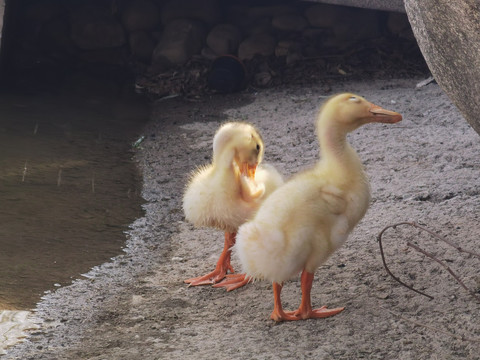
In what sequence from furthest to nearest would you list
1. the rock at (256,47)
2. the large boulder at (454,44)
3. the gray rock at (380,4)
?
1. the rock at (256,47)
2. the gray rock at (380,4)
3. the large boulder at (454,44)

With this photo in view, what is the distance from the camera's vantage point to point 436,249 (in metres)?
4.29

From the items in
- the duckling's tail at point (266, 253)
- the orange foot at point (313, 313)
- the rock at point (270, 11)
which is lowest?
the rock at point (270, 11)

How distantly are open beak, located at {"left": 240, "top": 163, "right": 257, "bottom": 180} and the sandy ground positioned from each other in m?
0.65

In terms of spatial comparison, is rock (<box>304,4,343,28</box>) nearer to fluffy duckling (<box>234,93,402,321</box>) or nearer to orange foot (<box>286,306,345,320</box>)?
fluffy duckling (<box>234,93,402,321</box>)

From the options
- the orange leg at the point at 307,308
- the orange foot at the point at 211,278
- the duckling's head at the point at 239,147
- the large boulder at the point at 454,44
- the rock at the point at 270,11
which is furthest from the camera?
the rock at the point at 270,11

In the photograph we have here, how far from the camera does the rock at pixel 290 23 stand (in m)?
10.6

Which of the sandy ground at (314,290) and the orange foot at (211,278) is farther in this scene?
the orange foot at (211,278)

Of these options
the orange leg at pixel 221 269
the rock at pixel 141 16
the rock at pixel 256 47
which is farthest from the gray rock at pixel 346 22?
the orange leg at pixel 221 269

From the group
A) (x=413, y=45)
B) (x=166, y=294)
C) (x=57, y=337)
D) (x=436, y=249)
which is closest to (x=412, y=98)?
(x=413, y=45)

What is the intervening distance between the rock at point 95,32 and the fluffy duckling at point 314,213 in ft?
25.8

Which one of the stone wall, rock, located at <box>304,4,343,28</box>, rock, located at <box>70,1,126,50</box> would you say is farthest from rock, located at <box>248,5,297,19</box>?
rock, located at <box>70,1,126,50</box>

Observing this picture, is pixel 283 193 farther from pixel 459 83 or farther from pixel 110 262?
pixel 110 262

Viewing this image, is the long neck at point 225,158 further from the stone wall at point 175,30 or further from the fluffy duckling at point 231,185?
the stone wall at point 175,30

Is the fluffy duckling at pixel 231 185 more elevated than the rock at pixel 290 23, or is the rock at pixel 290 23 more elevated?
the fluffy duckling at pixel 231 185
